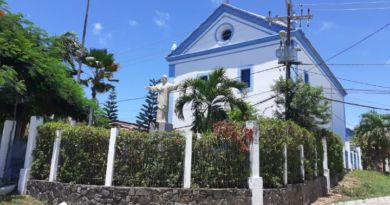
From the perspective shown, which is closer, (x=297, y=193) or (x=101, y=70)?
(x=297, y=193)

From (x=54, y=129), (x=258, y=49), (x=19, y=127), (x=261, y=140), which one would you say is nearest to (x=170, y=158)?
(x=261, y=140)

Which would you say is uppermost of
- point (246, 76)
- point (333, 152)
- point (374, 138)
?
point (246, 76)

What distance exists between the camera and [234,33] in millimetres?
26250

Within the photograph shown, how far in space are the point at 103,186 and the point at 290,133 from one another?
6.26 metres

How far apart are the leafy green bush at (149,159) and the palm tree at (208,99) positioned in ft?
12.4

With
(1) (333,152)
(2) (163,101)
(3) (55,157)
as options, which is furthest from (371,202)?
(3) (55,157)

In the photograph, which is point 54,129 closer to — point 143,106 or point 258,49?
point 258,49

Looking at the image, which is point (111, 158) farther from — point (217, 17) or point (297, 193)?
point (217, 17)

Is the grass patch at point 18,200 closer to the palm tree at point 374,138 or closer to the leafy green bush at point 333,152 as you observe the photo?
the leafy green bush at point 333,152

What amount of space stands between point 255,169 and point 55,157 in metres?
5.56

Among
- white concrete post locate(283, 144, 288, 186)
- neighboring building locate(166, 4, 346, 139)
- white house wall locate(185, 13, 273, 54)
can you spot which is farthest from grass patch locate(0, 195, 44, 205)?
white house wall locate(185, 13, 273, 54)

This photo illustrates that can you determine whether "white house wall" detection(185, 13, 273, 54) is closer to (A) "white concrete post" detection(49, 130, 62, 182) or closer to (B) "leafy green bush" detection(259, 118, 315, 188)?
(B) "leafy green bush" detection(259, 118, 315, 188)

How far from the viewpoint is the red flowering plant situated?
11930 mm

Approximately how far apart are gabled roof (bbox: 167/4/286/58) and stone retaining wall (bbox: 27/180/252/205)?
14450mm
